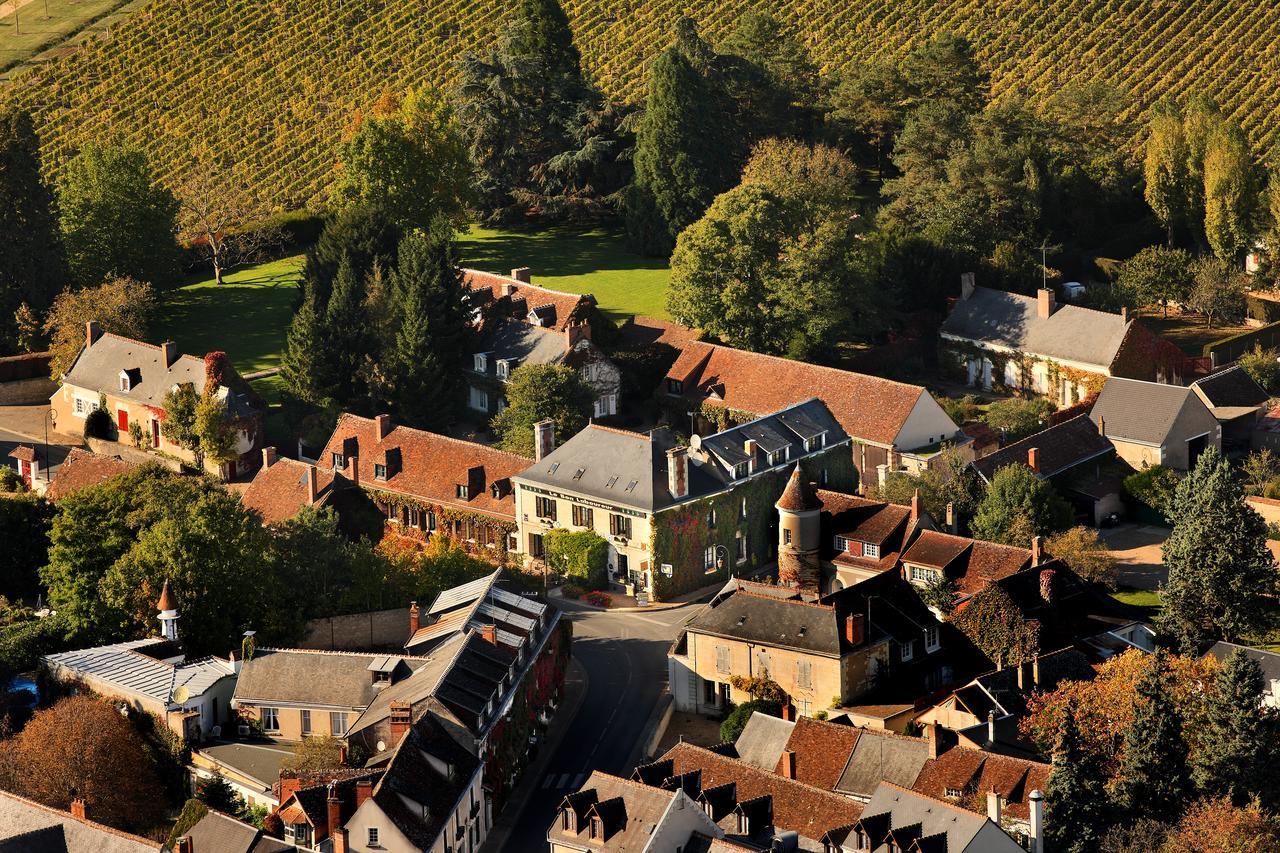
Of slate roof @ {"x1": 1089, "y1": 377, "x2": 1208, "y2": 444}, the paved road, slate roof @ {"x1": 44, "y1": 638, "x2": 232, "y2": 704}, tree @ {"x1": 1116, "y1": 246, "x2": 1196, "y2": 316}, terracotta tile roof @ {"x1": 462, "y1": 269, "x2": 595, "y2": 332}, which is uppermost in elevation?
terracotta tile roof @ {"x1": 462, "y1": 269, "x2": 595, "y2": 332}

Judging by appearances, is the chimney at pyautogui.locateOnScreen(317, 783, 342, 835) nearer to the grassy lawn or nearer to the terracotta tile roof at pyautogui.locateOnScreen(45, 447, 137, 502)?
the terracotta tile roof at pyautogui.locateOnScreen(45, 447, 137, 502)

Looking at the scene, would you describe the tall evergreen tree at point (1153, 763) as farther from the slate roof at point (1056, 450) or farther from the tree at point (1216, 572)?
the slate roof at point (1056, 450)

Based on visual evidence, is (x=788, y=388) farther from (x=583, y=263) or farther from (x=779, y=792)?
(x=779, y=792)

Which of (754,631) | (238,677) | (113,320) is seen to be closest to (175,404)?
(113,320)

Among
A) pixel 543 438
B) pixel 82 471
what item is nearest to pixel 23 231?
pixel 82 471

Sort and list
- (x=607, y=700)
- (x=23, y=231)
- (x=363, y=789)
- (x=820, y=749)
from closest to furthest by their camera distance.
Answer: (x=363, y=789), (x=820, y=749), (x=607, y=700), (x=23, y=231)

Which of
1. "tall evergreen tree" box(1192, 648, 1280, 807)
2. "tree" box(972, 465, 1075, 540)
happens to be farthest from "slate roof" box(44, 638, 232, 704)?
"tall evergreen tree" box(1192, 648, 1280, 807)

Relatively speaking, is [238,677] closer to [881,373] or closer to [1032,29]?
[881,373]

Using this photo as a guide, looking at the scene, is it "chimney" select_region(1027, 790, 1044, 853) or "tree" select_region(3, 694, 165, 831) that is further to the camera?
"tree" select_region(3, 694, 165, 831)
